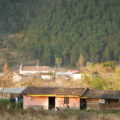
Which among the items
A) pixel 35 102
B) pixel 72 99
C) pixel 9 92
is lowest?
pixel 35 102

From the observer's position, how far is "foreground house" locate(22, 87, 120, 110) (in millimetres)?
39000

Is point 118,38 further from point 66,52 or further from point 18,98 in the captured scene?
point 18,98

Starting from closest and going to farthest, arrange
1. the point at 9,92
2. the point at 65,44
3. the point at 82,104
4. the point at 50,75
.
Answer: the point at 82,104
the point at 9,92
the point at 50,75
the point at 65,44

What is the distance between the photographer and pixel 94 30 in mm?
192750

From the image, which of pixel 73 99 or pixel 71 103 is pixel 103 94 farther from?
A: pixel 71 103

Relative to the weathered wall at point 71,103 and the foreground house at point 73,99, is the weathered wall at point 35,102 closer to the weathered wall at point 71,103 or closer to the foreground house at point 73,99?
the foreground house at point 73,99

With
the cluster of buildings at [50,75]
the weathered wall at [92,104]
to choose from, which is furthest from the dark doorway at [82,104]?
the cluster of buildings at [50,75]

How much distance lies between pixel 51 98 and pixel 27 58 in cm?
11545

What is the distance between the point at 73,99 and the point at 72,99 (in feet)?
0.38

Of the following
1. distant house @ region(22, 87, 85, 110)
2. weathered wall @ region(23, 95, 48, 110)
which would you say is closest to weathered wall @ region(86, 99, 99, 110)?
distant house @ region(22, 87, 85, 110)

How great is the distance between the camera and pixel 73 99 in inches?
1550

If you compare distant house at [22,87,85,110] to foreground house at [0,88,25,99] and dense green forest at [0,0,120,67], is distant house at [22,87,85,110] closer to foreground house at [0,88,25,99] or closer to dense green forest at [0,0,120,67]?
foreground house at [0,88,25,99]

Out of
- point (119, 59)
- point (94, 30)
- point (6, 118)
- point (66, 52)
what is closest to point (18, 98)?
point (6, 118)

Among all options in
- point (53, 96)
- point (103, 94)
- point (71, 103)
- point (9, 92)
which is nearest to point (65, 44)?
point (9, 92)
